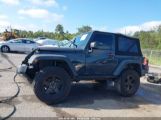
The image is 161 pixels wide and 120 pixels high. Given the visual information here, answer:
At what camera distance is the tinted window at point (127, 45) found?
10.1 m

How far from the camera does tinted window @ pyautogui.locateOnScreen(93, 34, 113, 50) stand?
9.56 metres

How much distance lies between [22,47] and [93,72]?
2068 centimetres

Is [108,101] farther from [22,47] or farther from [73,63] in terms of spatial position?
[22,47]

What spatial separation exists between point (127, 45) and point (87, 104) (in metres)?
2.81

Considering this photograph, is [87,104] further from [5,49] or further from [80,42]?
[5,49]

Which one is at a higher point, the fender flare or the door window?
the door window

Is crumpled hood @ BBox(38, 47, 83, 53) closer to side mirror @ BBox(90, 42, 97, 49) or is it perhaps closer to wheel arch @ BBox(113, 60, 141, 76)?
side mirror @ BBox(90, 42, 97, 49)

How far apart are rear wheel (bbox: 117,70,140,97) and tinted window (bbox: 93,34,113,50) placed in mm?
1061

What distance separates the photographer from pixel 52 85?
857 centimetres

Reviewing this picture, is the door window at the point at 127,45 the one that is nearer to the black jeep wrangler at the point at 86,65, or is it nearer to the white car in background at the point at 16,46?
the black jeep wrangler at the point at 86,65

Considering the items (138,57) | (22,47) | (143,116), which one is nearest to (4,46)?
(22,47)

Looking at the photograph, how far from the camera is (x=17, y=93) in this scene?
905 centimetres

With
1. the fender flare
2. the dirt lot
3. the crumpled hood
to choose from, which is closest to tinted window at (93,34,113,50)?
the crumpled hood

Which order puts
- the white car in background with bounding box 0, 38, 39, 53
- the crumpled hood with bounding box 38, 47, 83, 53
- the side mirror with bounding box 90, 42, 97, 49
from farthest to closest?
the white car in background with bounding box 0, 38, 39, 53 < the side mirror with bounding box 90, 42, 97, 49 < the crumpled hood with bounding box 38, 47, 83, 53
